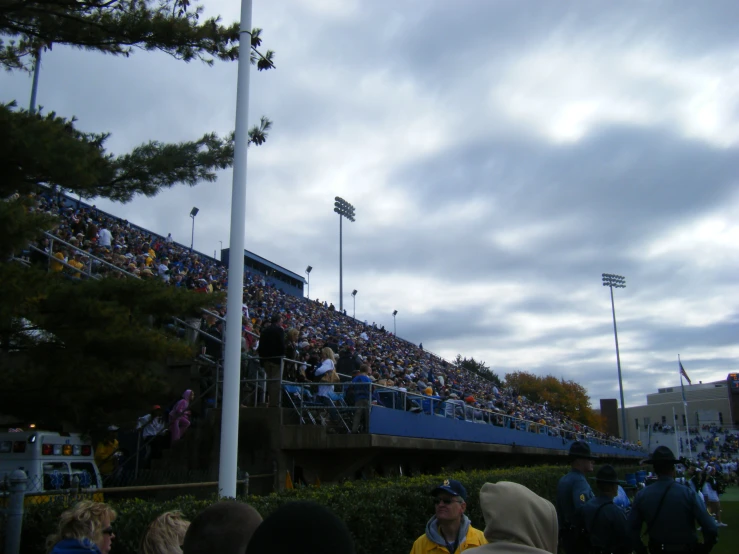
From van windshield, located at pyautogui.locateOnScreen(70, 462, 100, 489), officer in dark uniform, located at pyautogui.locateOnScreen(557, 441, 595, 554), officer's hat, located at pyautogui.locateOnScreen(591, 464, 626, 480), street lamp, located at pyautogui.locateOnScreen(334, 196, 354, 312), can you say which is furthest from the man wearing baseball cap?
street lamp, located at pyautogui.locateOnScreen(334, 196, 354, 312)

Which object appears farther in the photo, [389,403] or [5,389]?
[389,403]

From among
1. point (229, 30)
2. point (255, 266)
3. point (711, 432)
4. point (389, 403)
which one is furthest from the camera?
point (711, 432)

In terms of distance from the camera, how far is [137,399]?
9609 millimetres

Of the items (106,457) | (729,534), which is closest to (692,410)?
(729,534)

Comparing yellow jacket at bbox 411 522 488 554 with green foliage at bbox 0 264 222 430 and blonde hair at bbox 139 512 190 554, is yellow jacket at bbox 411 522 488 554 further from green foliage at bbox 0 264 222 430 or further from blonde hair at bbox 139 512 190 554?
green foliage at bbox 0 264 222 430

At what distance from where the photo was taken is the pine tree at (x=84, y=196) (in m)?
8.28

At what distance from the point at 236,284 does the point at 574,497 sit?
4850mm

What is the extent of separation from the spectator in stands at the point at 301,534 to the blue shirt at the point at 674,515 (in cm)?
543

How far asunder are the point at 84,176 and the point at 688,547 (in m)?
7.72

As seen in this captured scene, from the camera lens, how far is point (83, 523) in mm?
4266

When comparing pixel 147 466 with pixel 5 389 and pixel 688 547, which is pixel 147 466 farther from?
pixel 688 547

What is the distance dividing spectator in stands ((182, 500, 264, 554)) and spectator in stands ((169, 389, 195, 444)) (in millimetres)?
10579

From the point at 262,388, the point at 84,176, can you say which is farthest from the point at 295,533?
the point at 262,388

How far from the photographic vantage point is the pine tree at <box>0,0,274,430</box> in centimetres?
828
